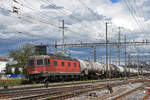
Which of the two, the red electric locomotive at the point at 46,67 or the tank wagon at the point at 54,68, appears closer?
the red electric locomotive at the point at 46,67

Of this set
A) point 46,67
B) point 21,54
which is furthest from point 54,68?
point 21,54

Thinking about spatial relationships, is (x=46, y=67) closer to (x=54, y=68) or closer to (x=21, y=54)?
(x=54, y=68)

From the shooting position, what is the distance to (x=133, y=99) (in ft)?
52.3

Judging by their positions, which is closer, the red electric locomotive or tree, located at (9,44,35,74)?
the red electric locomotive

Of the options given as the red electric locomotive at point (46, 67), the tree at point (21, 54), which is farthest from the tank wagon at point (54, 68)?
the tree at point (21, 54)

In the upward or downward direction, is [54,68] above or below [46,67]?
below

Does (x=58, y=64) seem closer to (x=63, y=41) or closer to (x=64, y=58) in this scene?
(x=64, y=58)

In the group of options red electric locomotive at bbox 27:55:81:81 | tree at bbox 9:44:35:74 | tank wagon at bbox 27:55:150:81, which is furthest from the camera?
tree at bbox 9:44:35:74

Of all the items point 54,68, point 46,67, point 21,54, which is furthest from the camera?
point 21,54

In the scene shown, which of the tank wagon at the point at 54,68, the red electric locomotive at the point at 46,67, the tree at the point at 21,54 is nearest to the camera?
the red electric locomotive at the point at 46,67

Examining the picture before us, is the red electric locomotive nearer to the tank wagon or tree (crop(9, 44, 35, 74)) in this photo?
the tank wagon

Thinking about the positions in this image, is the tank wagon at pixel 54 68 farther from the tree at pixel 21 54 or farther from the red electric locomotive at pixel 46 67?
the tree at pixel 21 54

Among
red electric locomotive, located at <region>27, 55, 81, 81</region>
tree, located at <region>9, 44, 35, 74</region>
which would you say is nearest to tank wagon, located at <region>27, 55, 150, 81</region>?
red electric locomotive, located at <region>27, 55, 81, 81</region>

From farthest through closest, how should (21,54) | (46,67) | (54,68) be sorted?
(21,54)
(54,68)
(46,67)
